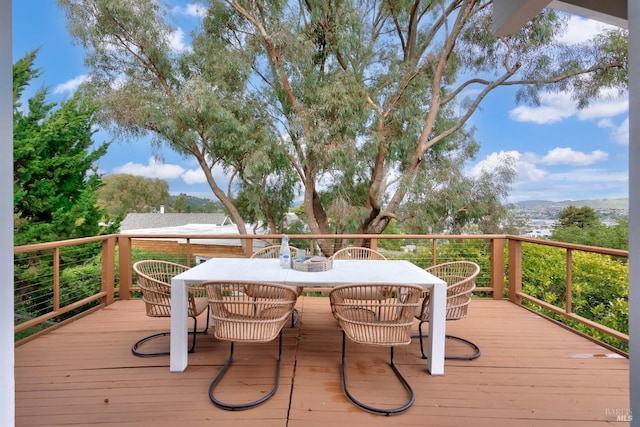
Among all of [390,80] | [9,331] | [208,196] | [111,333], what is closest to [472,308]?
[111,333]

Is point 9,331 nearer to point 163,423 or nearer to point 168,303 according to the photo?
point 163,423

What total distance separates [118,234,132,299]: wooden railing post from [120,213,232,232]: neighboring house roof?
7.77 metres

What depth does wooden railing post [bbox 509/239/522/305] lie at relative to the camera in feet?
14.7

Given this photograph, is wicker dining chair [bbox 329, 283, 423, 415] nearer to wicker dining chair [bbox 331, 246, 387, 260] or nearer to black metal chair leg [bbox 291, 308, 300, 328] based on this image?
black metal chair leg [bbox 291, 308, 300, 328]

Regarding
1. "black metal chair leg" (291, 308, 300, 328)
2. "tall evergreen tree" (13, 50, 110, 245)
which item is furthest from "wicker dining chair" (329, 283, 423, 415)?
"tall evergreen tree" (13, 50, 110, 245)

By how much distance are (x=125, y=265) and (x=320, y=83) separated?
19.9 ft

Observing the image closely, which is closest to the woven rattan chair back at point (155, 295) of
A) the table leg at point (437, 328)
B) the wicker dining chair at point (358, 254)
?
the wicker dining chair at point (358, 254)

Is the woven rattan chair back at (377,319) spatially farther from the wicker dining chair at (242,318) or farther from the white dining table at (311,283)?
the wicker dining chair at (242,318)

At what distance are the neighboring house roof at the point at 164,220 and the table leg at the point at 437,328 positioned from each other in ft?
35.1

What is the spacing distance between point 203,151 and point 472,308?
24.6ft

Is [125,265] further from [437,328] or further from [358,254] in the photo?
[437,328]

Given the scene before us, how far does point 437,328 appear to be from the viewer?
2.54 m

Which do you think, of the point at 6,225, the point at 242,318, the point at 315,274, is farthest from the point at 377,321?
the point at 6,225

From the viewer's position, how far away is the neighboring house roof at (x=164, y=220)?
1254 centimetres
